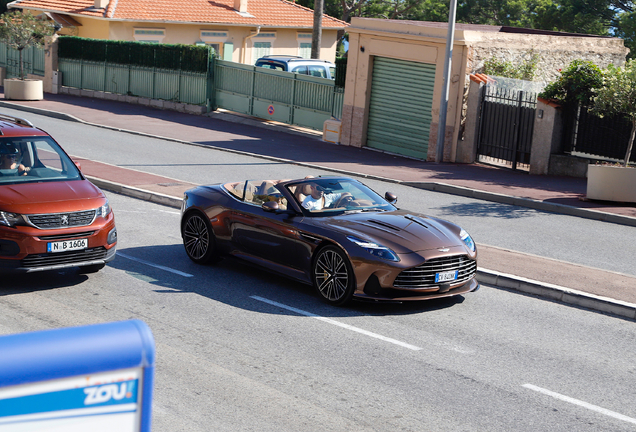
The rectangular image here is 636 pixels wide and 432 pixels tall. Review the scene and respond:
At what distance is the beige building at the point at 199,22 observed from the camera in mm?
36969

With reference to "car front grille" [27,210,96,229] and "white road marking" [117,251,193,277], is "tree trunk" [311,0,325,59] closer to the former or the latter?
"white road marking" [117,251,193,277]

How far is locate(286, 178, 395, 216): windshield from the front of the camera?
9955mm

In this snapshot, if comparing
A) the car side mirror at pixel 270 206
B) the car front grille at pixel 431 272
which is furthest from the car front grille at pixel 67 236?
the car front grille at pixel 431 272

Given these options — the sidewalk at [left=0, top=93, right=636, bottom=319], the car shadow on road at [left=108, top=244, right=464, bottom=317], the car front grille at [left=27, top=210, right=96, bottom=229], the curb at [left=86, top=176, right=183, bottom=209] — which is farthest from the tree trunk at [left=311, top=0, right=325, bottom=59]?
the car front grille at [left=27, top=210, right=96, bottom=229]

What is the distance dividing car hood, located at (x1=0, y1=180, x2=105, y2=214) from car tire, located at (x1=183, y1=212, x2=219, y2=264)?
55.3 inches

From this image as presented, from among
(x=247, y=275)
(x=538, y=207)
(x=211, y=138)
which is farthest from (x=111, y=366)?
(x=211, y=138)

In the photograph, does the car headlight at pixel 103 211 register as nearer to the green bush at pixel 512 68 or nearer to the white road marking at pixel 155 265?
the white road marking at pixel 155 265

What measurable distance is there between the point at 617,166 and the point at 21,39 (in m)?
25.2

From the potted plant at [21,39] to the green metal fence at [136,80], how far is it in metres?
2.90

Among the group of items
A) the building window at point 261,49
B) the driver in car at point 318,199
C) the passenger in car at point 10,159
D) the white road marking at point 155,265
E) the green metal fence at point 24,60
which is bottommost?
the white road marking at point 155,265

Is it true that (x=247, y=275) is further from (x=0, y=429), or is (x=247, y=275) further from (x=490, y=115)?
(x=490, y=115)

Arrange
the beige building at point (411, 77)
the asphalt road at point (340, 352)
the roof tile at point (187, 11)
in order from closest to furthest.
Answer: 1. the asphalt road at point (340, 352)
2. the beige building at point (411, 77)
3. the roof tile at point (187, 11)

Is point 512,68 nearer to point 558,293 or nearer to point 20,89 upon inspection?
point 558,293

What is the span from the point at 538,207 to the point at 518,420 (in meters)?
11.2
